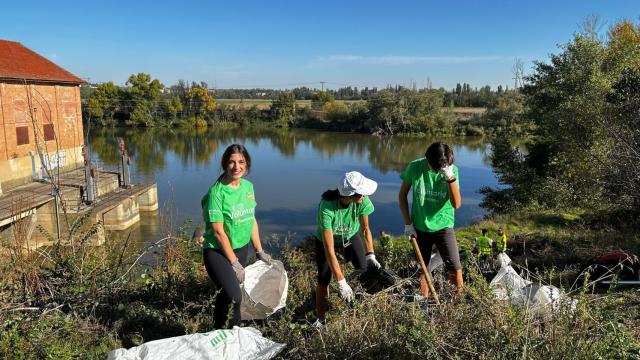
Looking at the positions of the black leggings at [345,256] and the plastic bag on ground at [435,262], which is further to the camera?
the plastic bag on ground at [435,262]

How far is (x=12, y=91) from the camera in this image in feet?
54.7

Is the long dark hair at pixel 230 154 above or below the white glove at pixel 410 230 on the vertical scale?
above

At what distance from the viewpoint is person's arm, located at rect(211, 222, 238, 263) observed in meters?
2.69

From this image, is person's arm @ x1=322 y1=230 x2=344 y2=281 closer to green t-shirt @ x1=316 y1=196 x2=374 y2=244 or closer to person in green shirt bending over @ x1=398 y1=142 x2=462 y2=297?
green t-shirt @ x1=316 y1=196 x2=374 y2=244

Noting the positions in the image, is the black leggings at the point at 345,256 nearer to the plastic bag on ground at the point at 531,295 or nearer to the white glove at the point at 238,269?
the white glove at the point at 238,269

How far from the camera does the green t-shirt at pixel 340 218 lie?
111 inches

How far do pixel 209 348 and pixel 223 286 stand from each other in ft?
1.32

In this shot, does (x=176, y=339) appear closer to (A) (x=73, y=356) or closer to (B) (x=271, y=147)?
(A) (x=73, y=356)

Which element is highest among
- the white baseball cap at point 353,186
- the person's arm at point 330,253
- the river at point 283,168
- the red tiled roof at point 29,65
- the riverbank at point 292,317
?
the red tiled roof at point 29,65

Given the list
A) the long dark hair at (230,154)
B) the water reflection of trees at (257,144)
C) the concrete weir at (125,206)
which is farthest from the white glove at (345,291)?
the water reflection of trees at (257,144)

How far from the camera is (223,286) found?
8.94 ft

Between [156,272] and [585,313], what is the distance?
3.44 metres

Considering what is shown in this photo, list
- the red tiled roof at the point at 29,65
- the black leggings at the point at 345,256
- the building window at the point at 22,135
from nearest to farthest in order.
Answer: the black leggings at the point at 345,256, the building window at the point at 22,135, the red tiled roof at the point at 29,65

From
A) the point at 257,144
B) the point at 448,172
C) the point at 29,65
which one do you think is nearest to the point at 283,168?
the point at 29,65
